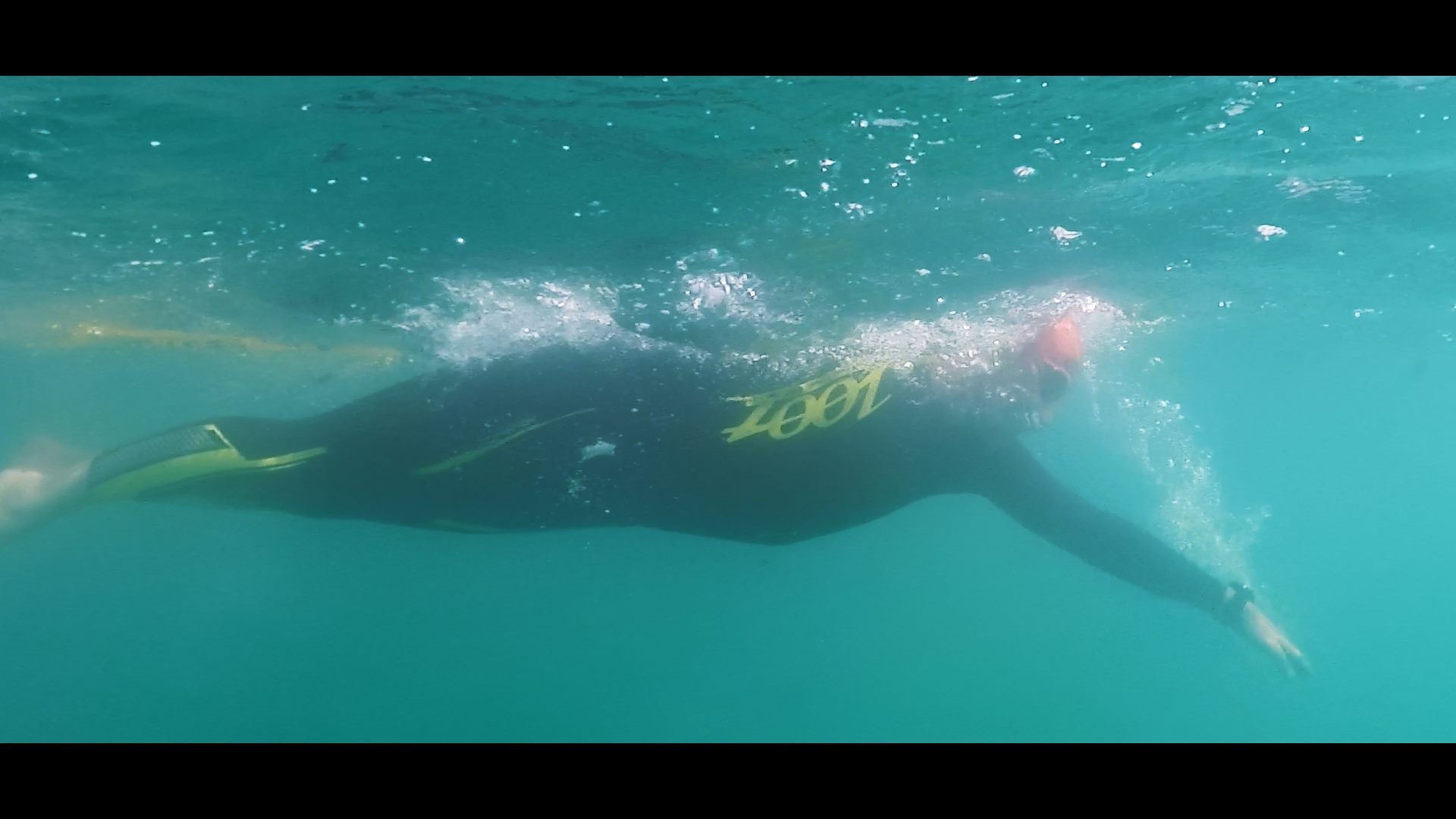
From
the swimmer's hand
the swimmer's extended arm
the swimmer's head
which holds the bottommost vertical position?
the swimmer's hand

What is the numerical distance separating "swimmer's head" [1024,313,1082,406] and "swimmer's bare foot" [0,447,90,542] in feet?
37.6

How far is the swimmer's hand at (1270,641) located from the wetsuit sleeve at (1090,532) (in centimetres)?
62

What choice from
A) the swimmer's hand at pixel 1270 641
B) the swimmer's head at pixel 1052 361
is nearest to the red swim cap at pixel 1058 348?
the swimmer's head at pixel 1052 361

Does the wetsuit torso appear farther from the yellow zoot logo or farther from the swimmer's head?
the swimmer's head

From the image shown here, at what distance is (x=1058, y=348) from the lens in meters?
9.62

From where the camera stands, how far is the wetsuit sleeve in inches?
357

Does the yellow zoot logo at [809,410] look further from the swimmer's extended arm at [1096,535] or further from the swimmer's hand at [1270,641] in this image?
the swimmer's hand at [1270,641]

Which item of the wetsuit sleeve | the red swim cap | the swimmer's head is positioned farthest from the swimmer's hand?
the red swim cap

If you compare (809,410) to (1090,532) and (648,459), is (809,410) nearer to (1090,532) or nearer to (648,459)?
(648,459)

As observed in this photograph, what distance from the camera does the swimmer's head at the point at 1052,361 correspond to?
9.60 metres

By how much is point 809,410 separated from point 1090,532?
3.60 meters

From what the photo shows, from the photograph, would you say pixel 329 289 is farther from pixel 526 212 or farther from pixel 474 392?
pixel 474 392

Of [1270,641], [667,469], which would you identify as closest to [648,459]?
[667,469]

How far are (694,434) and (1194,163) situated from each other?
780cm
